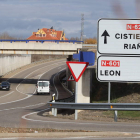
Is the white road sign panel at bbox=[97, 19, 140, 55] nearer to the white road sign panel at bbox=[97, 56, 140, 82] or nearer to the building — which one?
the white road sign panel at bbox=[97, 56, 140, 82]

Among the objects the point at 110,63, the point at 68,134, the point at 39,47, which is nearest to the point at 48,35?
the point at 39,47

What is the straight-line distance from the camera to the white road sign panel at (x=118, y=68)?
12766mm

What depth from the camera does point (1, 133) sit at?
8.82 m

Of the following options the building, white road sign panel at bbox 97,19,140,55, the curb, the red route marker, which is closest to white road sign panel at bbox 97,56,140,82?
the red route marker

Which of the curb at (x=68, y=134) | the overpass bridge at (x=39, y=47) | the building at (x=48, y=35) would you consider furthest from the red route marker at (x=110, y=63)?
the building at (x=48, y=35)

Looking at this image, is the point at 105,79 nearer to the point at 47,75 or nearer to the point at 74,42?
the point at 74,42

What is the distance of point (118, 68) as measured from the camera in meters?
12.9

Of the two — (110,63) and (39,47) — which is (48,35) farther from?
(110,63)

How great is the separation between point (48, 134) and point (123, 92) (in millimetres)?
14977

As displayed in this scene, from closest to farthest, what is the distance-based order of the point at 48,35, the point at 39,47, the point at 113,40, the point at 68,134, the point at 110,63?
1. the point at 68,134
2. the point at 113,40
3. the point at 110,63
4. the point at 39,47
5. the point at 48,35

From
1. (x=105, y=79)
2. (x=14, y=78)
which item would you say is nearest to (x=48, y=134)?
(x=105, y=79)

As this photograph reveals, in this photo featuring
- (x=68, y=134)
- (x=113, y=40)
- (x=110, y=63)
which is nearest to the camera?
(x=68, y=134)

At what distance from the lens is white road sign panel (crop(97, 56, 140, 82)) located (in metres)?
12.8

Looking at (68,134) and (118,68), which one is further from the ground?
(118,68)
